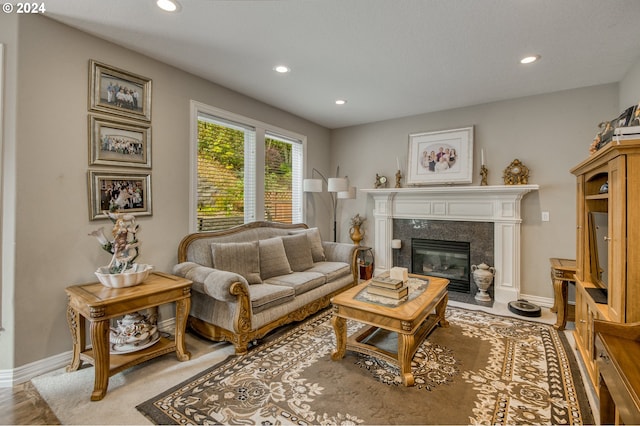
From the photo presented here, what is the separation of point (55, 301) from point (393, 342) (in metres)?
2.86

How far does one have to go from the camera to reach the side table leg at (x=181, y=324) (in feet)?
7.97

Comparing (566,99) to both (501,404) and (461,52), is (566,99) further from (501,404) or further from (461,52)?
(501,404)

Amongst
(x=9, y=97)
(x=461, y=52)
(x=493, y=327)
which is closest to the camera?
(x=9, y=97)

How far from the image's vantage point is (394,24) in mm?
2318

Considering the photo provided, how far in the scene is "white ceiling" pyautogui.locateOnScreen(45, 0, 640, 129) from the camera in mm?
2127

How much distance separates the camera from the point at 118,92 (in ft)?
8.66

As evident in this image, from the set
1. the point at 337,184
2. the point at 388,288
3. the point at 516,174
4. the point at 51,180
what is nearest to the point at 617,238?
the point at 388,288

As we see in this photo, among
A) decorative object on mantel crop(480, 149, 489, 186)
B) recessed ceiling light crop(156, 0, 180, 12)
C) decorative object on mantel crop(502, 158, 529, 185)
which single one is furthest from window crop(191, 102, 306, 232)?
decorative object on mantel crop(502, 158, 529, 185)

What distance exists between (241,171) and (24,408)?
2846 millimetres

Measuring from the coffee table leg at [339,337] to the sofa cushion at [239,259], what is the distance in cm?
105

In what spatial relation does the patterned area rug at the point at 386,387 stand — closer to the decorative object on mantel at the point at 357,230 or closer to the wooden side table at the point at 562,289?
the wooden side table at the point at 562,289

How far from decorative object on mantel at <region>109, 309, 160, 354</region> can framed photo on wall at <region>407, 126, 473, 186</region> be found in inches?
153

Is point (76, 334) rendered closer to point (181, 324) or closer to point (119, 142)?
Answer: point (181, 324)

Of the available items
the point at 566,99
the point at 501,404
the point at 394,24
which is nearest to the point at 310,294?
the point at 501,404
